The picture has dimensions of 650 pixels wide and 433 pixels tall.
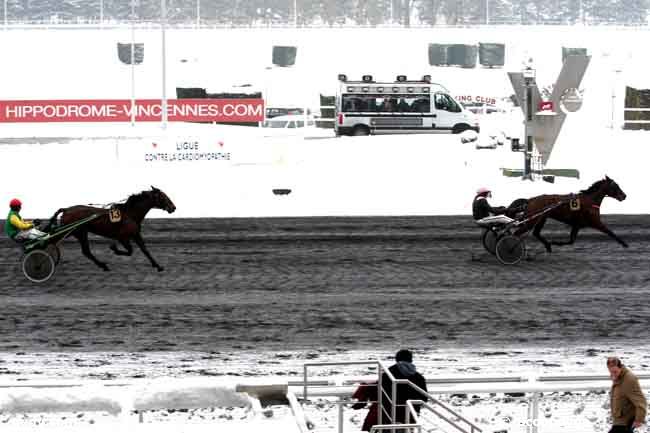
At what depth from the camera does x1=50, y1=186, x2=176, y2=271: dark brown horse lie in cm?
1627

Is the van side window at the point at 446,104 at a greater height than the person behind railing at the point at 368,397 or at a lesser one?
greater

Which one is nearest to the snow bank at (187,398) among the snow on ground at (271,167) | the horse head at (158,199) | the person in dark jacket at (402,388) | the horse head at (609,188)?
the snow on ground at (271,167)

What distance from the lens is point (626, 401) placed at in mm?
7996

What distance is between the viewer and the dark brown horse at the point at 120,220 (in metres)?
16.3

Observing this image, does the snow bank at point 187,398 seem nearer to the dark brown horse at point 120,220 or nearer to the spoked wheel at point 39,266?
the spoked wheel at point 39,266

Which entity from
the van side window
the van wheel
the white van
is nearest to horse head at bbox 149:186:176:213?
the white van

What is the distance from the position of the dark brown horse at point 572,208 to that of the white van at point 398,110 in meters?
20.5

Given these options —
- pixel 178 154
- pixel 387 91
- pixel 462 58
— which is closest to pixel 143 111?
pixel 387 91

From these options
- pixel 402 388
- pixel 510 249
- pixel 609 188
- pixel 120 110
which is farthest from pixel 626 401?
pixel 120 110

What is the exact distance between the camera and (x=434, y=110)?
1518 inches

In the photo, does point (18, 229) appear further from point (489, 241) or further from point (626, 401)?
point (626, 401)

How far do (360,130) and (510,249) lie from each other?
21.5 meters

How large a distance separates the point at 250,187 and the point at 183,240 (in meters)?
6.48

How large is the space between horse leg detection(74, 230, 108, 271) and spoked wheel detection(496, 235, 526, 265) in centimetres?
559
